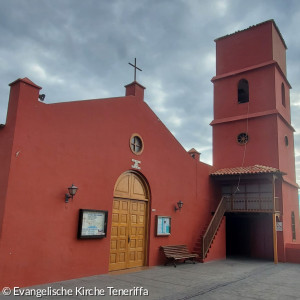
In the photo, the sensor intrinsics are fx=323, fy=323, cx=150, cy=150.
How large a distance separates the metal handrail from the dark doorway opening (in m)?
0.99

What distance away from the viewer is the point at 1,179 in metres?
8.44

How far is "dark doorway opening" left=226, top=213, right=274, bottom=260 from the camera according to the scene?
17219 mm

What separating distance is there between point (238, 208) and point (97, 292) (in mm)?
10570

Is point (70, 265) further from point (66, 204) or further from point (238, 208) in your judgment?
point (238, 208)

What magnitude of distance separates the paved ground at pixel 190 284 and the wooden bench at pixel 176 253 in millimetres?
376

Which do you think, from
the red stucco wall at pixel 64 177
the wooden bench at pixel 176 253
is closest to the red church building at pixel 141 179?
the red stucco wall at pixel 64 177

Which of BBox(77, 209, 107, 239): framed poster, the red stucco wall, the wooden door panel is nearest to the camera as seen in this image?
the red stucco wall

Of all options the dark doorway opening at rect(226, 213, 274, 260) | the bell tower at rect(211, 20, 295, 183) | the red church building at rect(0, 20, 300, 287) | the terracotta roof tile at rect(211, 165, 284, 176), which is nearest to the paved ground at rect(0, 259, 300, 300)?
the red church building at rect(0, 20, 300, 287)

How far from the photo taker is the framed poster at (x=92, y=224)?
10.0 metres

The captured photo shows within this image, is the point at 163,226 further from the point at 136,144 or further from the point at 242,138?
the point at 242,138

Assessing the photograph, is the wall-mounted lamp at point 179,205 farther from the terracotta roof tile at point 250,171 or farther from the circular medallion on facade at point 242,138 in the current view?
the circular medallion on facade at point 242,138

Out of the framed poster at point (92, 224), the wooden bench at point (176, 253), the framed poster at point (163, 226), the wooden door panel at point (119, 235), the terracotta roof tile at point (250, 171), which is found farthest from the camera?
the terracotta roof tile at point (250, 171)

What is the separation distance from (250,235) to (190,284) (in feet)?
31.1

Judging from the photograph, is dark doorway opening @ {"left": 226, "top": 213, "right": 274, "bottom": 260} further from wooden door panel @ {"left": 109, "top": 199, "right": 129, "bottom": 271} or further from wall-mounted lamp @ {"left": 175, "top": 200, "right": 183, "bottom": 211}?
wooden door panel @ {"left": 109, "top": 199, "right": 129, "bottom": 271}
